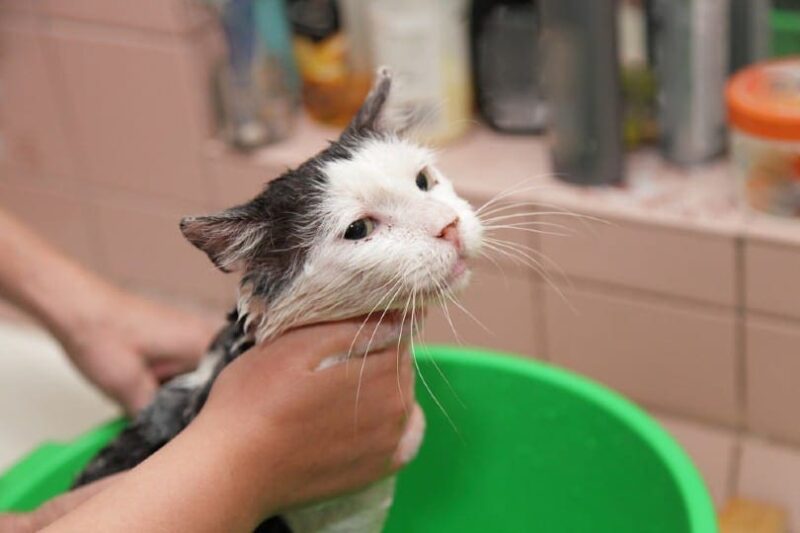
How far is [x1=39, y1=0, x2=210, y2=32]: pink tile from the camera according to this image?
1076 millimetres

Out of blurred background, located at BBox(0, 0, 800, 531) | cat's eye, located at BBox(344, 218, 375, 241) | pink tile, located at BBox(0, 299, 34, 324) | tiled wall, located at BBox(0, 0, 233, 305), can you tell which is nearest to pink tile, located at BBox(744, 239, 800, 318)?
blurred background, located at BBox(0, 0, 800, 531)

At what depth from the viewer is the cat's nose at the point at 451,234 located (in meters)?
0.62

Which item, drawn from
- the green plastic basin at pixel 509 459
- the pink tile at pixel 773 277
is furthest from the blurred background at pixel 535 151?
the green plastic basin at pixel 509 459

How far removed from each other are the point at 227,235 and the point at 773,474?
57cm

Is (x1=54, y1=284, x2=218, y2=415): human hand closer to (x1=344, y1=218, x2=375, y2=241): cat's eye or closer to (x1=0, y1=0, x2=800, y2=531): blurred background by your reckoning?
(x1=0, y1=0, x2=800, y2=531): blurred background

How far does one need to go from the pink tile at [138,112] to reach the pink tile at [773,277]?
557 mm

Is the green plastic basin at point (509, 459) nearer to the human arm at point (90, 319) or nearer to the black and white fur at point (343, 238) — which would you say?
the human arm at point (90, 319)

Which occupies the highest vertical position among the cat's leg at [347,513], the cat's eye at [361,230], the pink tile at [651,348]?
the cat's eye at [361,230]

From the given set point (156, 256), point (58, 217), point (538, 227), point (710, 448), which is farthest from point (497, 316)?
point (58, 217)

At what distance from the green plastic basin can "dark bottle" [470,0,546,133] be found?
0.26m

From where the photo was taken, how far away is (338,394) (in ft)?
2.20

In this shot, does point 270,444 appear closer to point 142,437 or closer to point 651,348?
point 142,437

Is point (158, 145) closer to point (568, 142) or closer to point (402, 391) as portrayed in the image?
point (568, 142)

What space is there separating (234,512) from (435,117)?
0.49 meters
